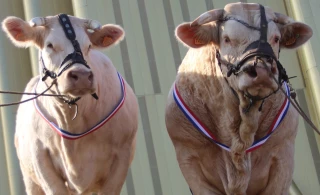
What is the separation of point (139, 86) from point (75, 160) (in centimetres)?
427

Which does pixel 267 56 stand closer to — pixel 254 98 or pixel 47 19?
pixel 254 98

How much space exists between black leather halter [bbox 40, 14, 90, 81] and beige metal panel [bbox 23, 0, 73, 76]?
490 cm

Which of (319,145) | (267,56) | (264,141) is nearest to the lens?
(267,56)

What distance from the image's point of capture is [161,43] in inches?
450

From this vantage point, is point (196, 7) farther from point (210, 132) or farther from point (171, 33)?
point (210, 132)

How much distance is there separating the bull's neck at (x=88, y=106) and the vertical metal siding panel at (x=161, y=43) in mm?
3776

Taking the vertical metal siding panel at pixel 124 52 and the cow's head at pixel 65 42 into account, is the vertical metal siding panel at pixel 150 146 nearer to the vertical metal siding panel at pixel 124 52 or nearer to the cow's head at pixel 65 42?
the vertical metal siding panel at pixel 124 52

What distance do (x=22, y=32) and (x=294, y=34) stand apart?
245cm

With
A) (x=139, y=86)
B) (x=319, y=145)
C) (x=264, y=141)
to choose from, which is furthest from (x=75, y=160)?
(x=319, y=145)

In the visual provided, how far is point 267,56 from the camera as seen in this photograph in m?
6.05

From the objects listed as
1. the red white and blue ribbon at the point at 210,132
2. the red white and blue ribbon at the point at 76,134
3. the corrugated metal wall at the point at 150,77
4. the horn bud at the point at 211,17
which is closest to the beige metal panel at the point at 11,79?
the corrugated metal wall at the point at 150,77

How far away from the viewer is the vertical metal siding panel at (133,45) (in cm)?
1126

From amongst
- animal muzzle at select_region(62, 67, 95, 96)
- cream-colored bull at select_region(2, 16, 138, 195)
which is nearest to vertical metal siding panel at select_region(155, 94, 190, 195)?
cream-colored bull at select_region(2, 16, 138, 195)

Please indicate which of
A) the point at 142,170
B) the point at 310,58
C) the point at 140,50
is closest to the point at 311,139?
the point at 310,58
